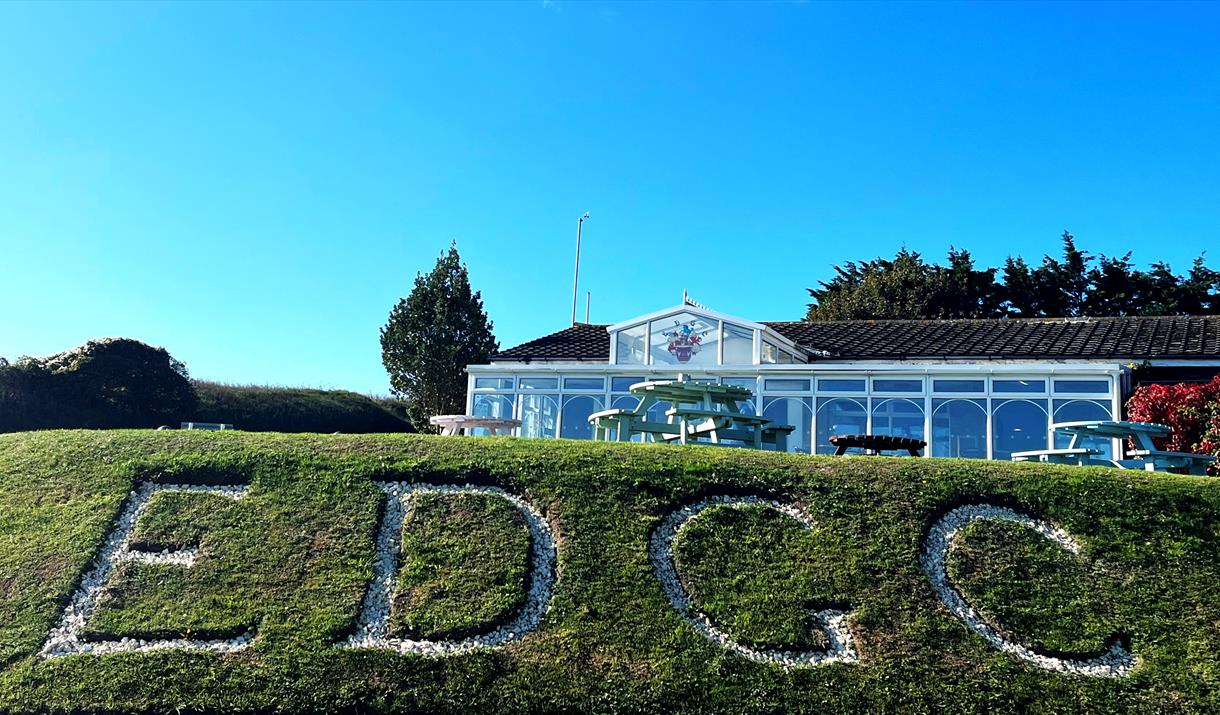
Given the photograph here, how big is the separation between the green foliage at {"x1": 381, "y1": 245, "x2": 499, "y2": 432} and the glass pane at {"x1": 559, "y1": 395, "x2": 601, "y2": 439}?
1005 centimetres

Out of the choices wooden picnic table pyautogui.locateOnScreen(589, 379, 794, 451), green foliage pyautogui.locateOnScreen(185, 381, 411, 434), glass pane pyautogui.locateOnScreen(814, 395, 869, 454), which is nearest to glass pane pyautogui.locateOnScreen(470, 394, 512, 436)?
glass pane pyautogui.locateOnScreen(814, 395, 869, 454)

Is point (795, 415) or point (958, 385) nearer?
point (958, 385)

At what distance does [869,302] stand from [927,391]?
70.6 ft

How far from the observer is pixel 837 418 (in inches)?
822

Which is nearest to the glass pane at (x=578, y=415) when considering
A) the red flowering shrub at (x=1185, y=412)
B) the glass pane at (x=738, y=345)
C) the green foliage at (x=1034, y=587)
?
the glass pane at (x=738, y=345)

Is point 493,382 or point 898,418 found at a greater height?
point 493,382

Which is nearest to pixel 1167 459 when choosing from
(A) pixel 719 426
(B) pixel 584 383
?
(A) pixel 719 426

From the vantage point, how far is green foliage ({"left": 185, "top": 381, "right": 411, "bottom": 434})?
31.3 m

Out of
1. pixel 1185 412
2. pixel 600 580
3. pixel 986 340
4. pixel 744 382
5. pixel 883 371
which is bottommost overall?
Result: pixel 600 580

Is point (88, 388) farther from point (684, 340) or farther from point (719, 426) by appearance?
point (719, 426)

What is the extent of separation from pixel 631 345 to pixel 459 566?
15.0 metres

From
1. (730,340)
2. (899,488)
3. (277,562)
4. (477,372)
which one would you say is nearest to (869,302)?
(730,340)

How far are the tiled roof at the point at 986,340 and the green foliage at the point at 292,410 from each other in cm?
979

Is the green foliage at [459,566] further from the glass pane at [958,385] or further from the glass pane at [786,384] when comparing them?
the glass pane at [958,385]
